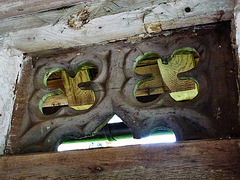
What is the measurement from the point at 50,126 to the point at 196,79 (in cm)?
67

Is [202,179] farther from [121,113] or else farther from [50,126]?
[50,126]

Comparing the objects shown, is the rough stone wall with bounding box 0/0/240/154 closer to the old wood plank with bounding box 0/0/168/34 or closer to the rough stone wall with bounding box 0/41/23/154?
the rough stone wall with bounding box 0/41/23/154

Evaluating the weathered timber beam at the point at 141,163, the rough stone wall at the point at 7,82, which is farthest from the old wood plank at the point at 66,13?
the weathered timber beam at the point at 141,163

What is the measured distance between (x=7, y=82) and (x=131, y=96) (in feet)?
2.01

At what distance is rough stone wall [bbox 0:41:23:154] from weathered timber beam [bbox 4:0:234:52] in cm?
6

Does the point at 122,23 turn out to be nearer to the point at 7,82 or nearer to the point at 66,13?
the point at 66,13

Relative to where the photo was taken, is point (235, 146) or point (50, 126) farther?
point (50, 126)

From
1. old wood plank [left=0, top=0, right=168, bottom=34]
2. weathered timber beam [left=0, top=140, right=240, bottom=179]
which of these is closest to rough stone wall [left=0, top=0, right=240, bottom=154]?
old wood plank [left=0, top=0, right=168, bottom=34]

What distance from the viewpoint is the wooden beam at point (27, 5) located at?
1.43m

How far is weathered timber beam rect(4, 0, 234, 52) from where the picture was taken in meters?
1.25

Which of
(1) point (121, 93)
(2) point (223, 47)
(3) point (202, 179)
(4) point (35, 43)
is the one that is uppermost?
(4) point (35, 43)

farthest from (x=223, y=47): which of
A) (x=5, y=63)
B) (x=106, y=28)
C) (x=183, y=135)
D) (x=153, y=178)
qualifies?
(x=5, y=63)

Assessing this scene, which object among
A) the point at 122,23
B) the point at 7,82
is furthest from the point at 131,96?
the point at 7,82

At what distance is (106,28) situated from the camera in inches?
54.3
